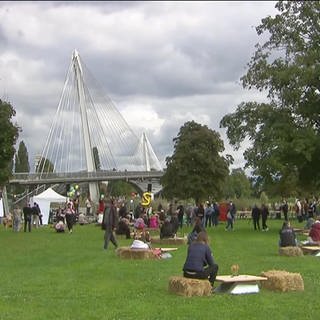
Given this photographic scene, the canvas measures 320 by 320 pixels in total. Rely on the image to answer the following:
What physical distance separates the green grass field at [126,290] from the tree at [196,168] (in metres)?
44.7

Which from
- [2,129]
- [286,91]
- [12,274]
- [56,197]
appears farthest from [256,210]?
[12,274]

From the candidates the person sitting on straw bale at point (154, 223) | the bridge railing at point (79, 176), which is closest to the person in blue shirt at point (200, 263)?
the person sitting on straw bale at point (154, 223)

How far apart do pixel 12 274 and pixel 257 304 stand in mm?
7488

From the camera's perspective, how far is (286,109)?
3831 centimetres

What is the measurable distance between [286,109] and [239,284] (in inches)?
1037

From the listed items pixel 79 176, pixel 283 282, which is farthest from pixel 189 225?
pixel 79 176

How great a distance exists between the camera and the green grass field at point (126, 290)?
35.8 feet

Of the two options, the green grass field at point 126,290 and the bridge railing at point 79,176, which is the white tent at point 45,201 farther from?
the green grass field at point 126,290

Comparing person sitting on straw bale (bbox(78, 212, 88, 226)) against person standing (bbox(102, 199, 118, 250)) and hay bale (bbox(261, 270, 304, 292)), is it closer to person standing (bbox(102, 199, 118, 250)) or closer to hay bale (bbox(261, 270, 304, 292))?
person standing (bbox(102, 199, 118, 250))

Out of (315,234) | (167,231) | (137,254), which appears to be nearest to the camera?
(137,254)

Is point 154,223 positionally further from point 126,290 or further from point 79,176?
point 79,176

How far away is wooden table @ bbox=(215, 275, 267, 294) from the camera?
12992mm

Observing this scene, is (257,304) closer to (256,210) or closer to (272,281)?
(272,281)

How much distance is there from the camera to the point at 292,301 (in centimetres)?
1198
